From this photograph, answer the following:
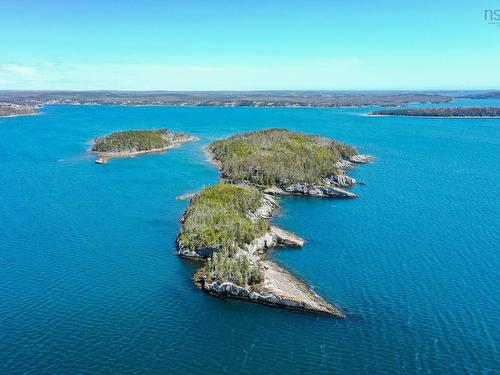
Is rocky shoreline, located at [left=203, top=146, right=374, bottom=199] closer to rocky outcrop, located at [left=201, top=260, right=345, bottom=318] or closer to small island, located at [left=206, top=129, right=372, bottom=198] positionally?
small island, located at [left=206, top=129, right=372, bottom=198]

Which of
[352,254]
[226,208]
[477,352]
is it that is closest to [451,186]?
[352,254]

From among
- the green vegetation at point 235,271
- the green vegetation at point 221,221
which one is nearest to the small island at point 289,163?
the green vegetation at point 221,221

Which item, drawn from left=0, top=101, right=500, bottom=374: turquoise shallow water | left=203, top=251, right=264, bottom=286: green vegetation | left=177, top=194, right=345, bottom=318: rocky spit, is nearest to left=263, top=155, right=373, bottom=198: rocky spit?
left=0, top=101, right=500, bottom=374: turquoise shallow water

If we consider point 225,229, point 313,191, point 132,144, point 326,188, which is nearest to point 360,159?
point 326,188

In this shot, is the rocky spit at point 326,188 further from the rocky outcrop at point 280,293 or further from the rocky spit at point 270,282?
the rocky outcrop at point 280,293

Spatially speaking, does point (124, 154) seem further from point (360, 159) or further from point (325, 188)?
point (325, 188)

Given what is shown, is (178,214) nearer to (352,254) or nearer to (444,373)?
(352,254)

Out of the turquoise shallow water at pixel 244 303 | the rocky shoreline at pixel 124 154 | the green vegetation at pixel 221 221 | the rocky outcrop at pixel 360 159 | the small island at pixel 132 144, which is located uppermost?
the small island at pixel 132 144
